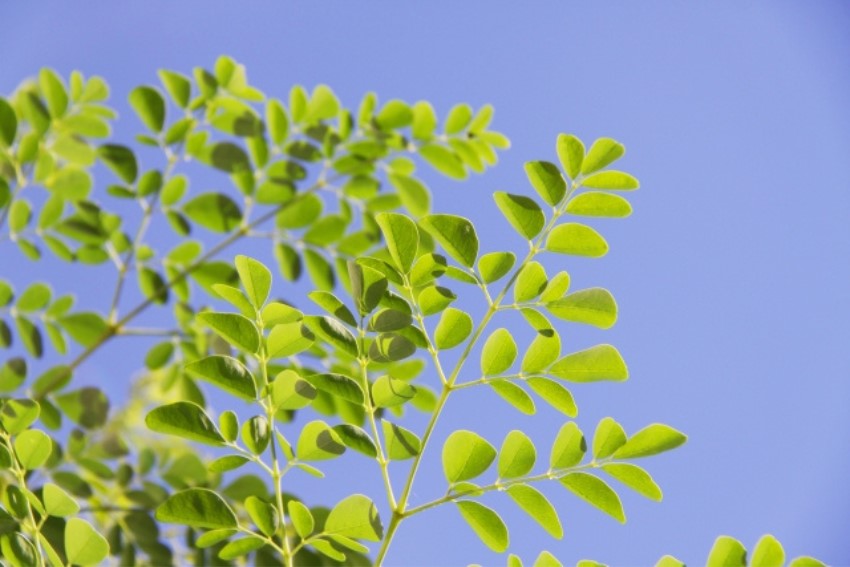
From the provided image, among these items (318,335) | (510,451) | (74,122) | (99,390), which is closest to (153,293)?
(99,390)

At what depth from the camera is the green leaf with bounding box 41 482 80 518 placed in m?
0.86

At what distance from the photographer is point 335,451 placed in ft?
2.90

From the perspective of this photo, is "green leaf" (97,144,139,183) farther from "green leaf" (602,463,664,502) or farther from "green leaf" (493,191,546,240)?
"green leaf" (602,463,664,502)

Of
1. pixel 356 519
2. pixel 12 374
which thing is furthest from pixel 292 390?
pixel 12 374

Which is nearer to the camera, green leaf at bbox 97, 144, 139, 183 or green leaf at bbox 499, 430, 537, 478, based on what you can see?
green leaf at bbox 499, 430, 537, 478

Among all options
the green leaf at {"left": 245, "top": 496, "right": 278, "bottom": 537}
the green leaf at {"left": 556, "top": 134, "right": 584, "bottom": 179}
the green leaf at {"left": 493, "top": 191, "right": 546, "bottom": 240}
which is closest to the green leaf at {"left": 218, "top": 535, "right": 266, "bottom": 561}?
the green leaf at {"left": 245, "top": 496, "right": 278, "bottom": 537}

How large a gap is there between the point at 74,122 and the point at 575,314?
1.38 meters

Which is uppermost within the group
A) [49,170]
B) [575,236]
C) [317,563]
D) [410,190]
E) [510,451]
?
[410,190]

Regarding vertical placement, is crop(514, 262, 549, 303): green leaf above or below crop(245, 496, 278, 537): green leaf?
above

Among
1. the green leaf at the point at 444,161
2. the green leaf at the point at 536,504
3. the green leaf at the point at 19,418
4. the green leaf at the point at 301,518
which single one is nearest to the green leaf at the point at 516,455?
the green leaf at the point at 536,504

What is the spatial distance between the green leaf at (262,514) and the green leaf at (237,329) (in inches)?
6.8

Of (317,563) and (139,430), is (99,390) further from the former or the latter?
(139,430)

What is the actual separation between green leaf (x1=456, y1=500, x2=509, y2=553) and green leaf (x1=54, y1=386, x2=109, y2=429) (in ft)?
3.01

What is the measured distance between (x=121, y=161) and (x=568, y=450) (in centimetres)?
132
